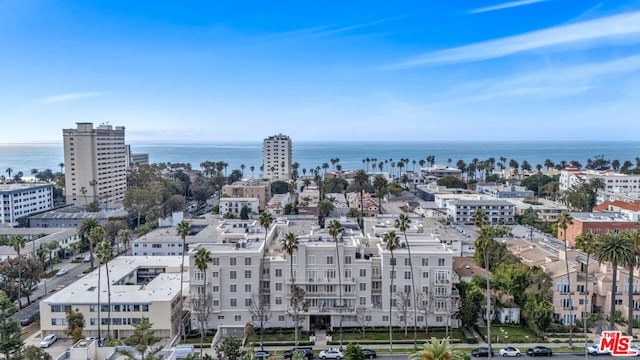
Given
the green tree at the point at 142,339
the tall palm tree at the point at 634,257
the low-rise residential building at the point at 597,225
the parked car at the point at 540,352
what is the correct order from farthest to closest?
1. the low-rise residential building at the point at 597,225
2. the tall palm tree at the point at 634,257
3. the parked car at the point at 540,352
4. the green tree at the point at 142,339

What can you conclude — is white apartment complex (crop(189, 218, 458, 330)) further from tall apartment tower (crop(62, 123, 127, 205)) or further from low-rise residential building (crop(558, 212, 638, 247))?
tall apartment tower (crop(62, 123, 127, 205))

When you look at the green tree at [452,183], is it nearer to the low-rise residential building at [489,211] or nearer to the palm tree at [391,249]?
the low-rise residential building at [489,211]

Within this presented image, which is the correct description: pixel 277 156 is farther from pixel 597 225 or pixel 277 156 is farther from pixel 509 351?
pixel 509 351

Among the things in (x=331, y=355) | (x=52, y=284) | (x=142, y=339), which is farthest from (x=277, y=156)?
(x=142, y=339)

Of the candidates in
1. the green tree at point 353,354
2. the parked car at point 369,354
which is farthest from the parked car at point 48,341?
the parked car at point 369,354

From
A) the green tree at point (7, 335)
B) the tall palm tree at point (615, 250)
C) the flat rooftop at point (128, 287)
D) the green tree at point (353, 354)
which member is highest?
the tall palm tree at point (615, 250)

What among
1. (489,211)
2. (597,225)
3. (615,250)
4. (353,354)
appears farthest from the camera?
(489,211)
